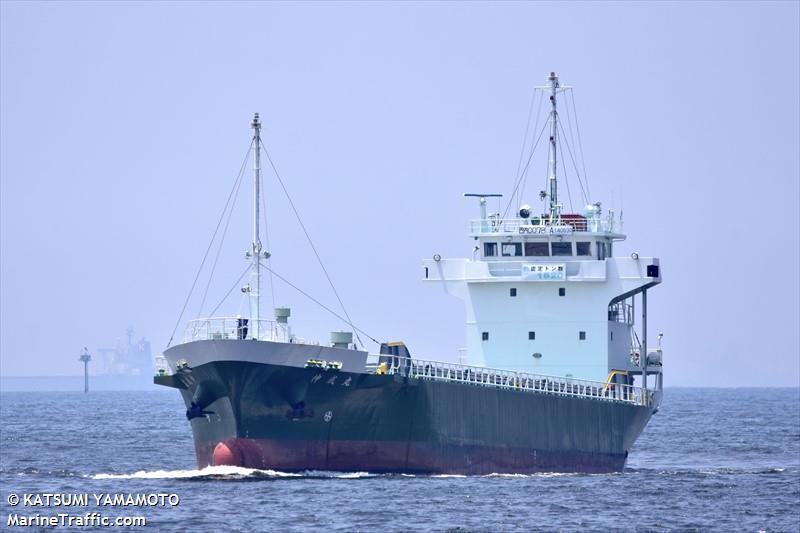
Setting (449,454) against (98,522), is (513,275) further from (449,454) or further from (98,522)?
(98,522)

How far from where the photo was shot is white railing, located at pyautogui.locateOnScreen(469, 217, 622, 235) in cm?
5403

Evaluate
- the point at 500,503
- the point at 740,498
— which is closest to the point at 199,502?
the point at 500,503

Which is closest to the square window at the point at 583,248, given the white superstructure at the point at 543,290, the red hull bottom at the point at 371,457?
the white superstructure at the point at 543,290

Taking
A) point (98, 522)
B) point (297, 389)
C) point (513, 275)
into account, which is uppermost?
point (513, 275)

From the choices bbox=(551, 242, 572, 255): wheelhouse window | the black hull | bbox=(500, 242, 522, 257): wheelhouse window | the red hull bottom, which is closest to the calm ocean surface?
the red hull bottom

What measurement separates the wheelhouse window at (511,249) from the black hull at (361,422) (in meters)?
5.95

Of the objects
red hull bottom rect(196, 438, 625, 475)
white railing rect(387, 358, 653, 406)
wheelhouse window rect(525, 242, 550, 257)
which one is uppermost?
wheelhouse window rect(525, 242, 550, 257)

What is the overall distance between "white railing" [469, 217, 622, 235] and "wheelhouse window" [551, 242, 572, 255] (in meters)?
0.41

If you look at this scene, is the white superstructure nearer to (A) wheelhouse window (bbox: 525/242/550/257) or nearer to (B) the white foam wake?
(A) wheelhouse window (bbox: 525/242/550/257)

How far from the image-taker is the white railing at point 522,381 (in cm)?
4681

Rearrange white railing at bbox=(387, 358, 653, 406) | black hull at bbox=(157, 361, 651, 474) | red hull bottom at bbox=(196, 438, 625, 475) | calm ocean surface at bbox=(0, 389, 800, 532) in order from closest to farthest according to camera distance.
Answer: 1. calm ocean surface at bbox=(0, 389, 800, 532)
2. black hull at bbox=(157, 361, 651, 474)
3. red hull bottom at bbox=(196, 438, 625, 475)
4. white railing at bbox=(387, 358, 653, 406)

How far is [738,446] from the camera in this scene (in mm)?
70625

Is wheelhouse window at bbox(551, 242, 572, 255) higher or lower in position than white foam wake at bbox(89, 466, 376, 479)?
higher

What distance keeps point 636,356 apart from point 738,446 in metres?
14.3
